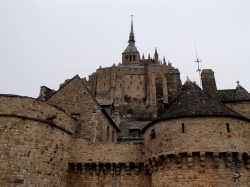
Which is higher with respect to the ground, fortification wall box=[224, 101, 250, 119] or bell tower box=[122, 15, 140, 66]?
bell tower box=[122, 15, 140, 66]

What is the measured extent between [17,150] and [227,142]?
11.0 metres

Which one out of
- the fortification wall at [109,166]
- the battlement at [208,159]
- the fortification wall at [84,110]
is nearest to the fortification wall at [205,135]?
the battlement at [208,159]

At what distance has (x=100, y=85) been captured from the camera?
101625 millimetres

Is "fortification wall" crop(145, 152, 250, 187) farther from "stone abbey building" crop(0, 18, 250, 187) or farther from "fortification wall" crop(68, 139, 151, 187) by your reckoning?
"fortification wall" crop(68, 139, 151, 187)

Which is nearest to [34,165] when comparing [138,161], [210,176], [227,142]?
[138,161]

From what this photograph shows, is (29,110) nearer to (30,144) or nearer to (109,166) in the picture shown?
(30,144)

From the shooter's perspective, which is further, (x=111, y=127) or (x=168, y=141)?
(x=111, y=127)

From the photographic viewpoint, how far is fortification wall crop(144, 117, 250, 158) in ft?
42.9

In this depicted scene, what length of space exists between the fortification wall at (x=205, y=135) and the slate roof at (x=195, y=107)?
27 centimetres

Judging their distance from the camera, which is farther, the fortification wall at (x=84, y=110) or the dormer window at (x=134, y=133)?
the dormer window at (x=134, y=133)

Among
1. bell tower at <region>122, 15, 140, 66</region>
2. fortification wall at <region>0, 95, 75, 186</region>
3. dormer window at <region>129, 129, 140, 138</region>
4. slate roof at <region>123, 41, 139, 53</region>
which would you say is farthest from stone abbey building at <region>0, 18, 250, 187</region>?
slate roof at <region>123, 41, 139, 53</region>

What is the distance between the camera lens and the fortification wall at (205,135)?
13086 millimetres

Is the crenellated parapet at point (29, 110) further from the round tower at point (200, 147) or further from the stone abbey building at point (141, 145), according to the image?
the round tower at point (200, 147)

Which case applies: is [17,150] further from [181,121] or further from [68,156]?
[181,121]
